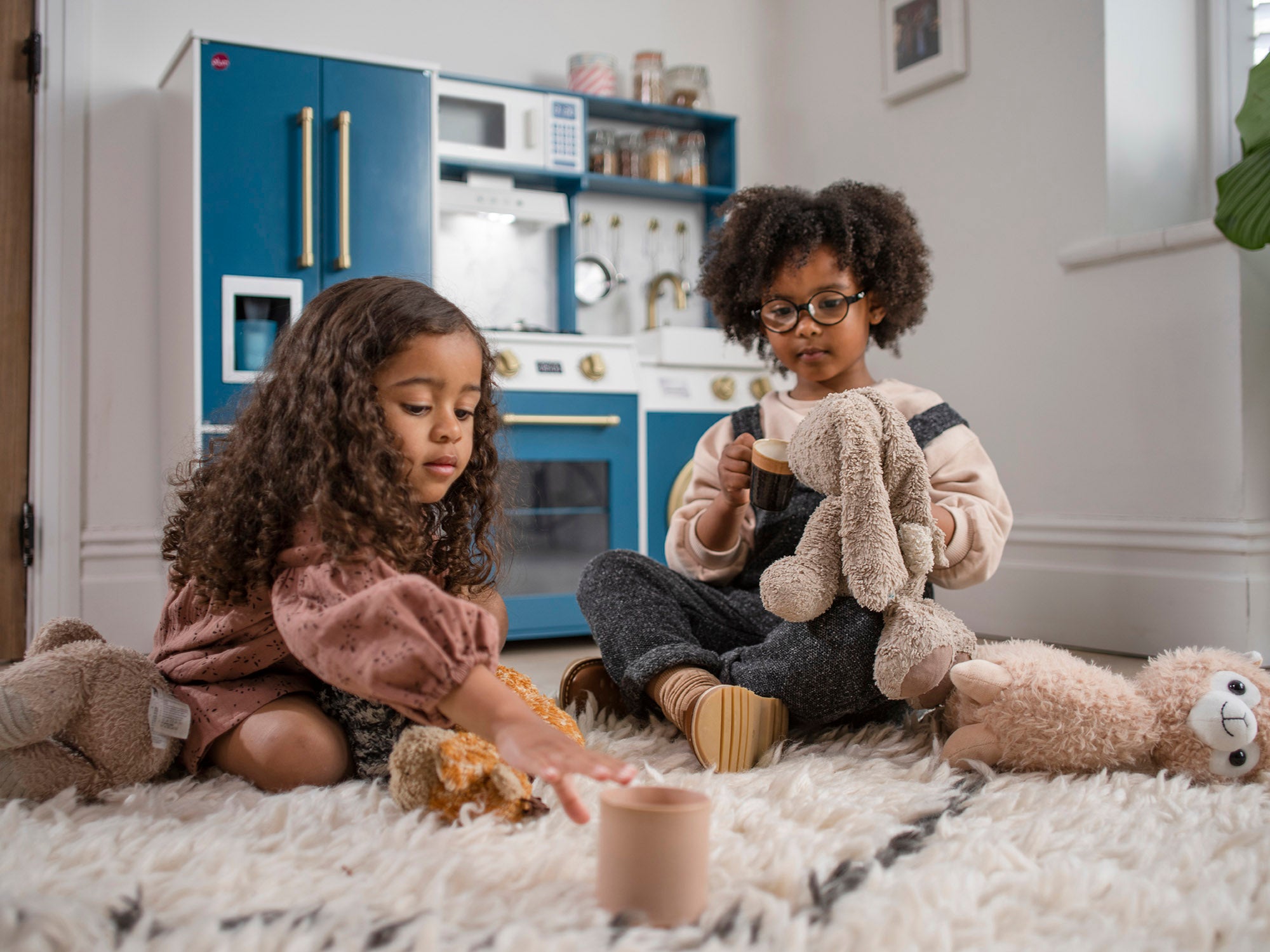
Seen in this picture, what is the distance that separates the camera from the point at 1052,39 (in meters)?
2.30

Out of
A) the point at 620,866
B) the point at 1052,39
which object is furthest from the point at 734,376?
the point at 620,866

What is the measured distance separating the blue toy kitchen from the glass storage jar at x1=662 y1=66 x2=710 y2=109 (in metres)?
0.06

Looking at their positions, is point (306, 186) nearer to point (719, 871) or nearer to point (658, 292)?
point (658, 292)

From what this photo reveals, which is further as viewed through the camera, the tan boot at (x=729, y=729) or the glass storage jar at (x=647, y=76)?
the glass storage jar at (x=647, y=76)

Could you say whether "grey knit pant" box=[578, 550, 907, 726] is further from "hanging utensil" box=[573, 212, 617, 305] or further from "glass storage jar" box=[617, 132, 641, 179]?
"glass storage jar" box=[617, 132, 641, 179]

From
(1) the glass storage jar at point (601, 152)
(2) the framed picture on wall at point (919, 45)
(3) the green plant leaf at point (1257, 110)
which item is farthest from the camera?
(1) the glass storage jar at point (601, 152)

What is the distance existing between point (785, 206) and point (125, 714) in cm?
105

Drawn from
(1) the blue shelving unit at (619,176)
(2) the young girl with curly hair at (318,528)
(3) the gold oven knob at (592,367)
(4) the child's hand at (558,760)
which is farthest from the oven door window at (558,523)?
(4) the child's hand at (558,760)

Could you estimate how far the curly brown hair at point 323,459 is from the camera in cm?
88

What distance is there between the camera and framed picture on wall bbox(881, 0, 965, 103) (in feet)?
8.32

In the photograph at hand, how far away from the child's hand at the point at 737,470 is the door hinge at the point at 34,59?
79.2 inches

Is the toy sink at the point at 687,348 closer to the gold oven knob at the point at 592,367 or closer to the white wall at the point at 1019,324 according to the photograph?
the gold oven knob at the point at 592,367

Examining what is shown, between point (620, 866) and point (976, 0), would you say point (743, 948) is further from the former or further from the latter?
point (976, 0)

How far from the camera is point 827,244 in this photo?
1387 millimetres
